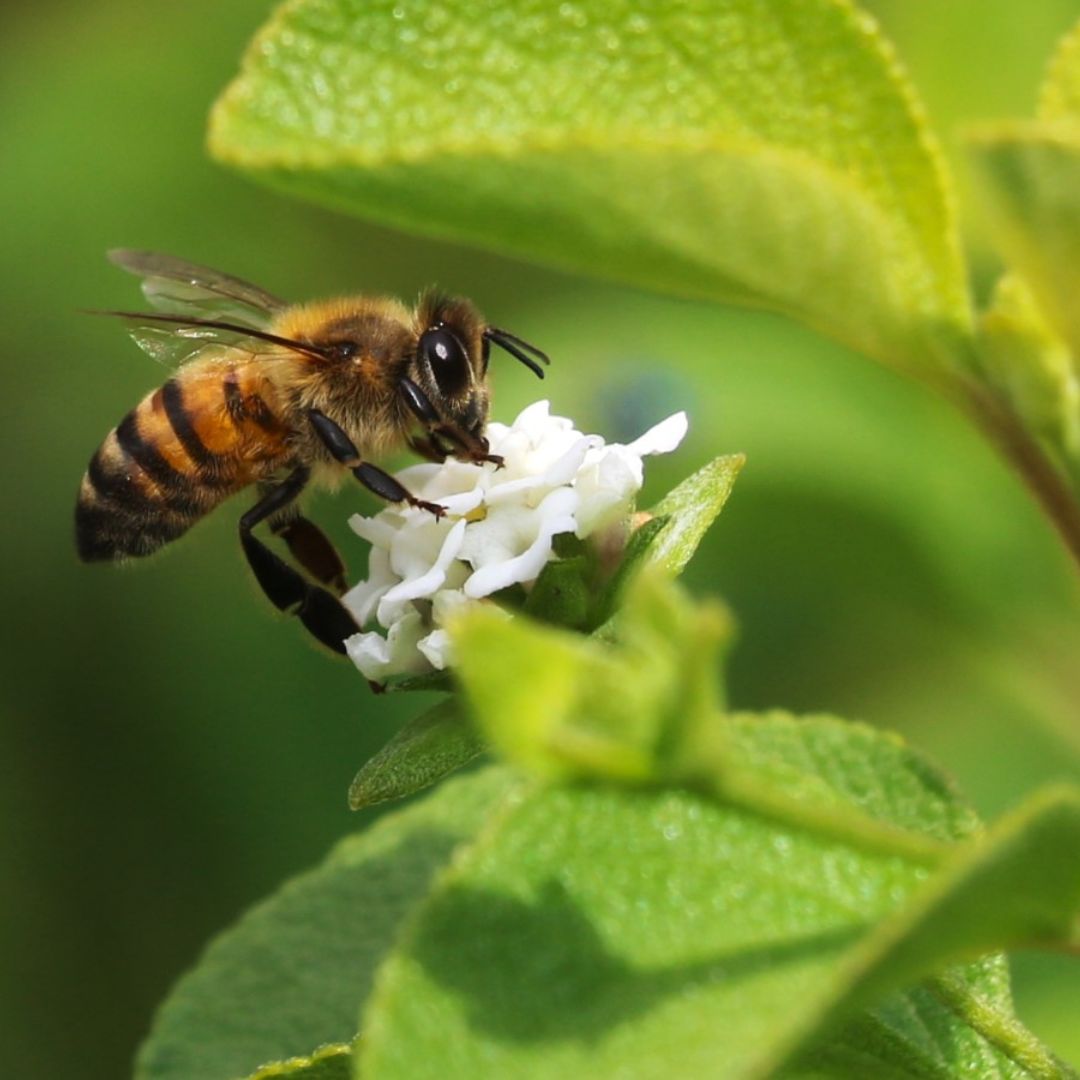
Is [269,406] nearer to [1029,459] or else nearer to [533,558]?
[533,558]

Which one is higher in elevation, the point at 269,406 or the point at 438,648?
the point at 438,648

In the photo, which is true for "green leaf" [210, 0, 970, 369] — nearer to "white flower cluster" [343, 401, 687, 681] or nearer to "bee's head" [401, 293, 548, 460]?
"white flower cluster" [343, 401, 687, 681]

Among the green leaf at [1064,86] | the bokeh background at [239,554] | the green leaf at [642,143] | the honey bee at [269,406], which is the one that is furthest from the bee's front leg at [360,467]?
the bokeh background at [239,554]

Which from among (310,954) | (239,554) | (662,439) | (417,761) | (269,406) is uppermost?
(662,439)

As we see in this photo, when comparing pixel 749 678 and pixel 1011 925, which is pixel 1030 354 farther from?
pixel 749 678

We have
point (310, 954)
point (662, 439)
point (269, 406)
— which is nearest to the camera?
point (662, 439)

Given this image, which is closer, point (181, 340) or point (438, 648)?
point (438, 648)

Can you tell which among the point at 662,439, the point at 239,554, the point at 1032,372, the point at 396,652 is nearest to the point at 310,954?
the point at 396,652
